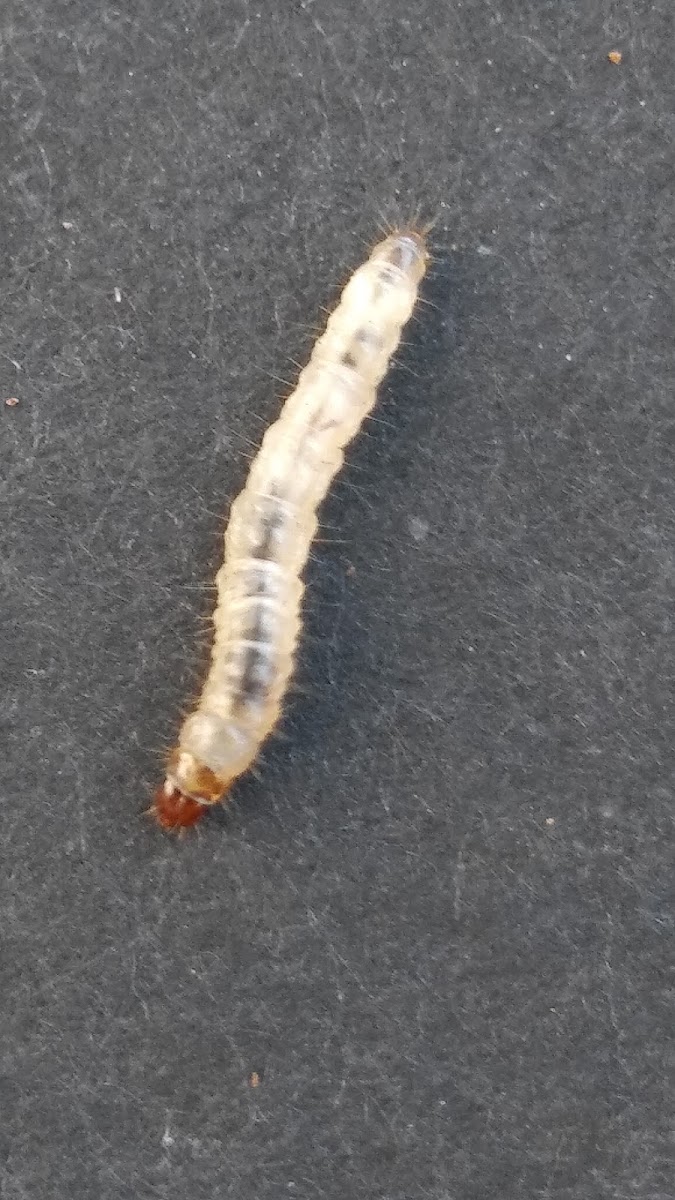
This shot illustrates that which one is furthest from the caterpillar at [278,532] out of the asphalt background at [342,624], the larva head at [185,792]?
the asphalt background at [342,624]

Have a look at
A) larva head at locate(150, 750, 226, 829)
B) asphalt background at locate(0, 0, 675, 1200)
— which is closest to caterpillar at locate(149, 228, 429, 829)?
larva head at locate(150, 750, 226, 829)

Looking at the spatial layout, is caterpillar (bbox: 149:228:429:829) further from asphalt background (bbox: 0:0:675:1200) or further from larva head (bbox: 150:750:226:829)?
asphalt background (bbox: 0:0:675:1200)

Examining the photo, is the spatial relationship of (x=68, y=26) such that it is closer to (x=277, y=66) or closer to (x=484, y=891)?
(x=277, y=66)

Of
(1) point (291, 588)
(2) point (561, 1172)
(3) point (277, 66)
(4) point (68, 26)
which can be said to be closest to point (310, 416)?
(1) point (291, 588)

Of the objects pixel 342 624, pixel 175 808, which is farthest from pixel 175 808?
pixel 342 624

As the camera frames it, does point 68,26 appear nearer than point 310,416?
No

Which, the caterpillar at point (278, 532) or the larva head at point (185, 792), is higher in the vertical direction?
the caterpillar at point (278, 532)

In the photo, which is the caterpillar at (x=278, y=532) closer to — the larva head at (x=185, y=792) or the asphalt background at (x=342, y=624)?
the larva head at (x=185, y=792)
